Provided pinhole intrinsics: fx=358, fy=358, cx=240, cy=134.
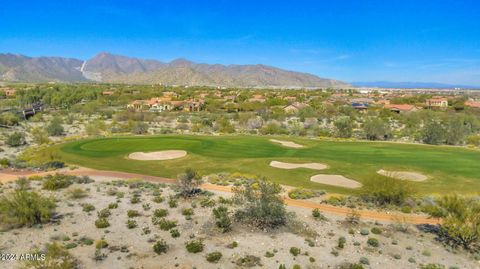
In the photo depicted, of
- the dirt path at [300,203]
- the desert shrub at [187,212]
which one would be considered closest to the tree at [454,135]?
the dirt path at [300,203]

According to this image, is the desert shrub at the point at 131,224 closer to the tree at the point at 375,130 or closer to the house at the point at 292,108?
the tree at the point at 375,130

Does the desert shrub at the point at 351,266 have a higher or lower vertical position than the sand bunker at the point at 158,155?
higher

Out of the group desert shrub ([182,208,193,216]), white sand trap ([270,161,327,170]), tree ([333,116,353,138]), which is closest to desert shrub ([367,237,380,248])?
desert shrub ([182,208,193,216])

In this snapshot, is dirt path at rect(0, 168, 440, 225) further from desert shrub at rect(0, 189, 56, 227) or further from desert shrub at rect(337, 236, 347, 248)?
desert shrub at rect(0, 189, 56, 227)

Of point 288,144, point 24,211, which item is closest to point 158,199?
point 24,211

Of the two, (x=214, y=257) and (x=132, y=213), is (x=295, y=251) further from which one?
(x=132, y=213)

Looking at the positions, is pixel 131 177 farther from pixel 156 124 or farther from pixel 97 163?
pixel 156 124
